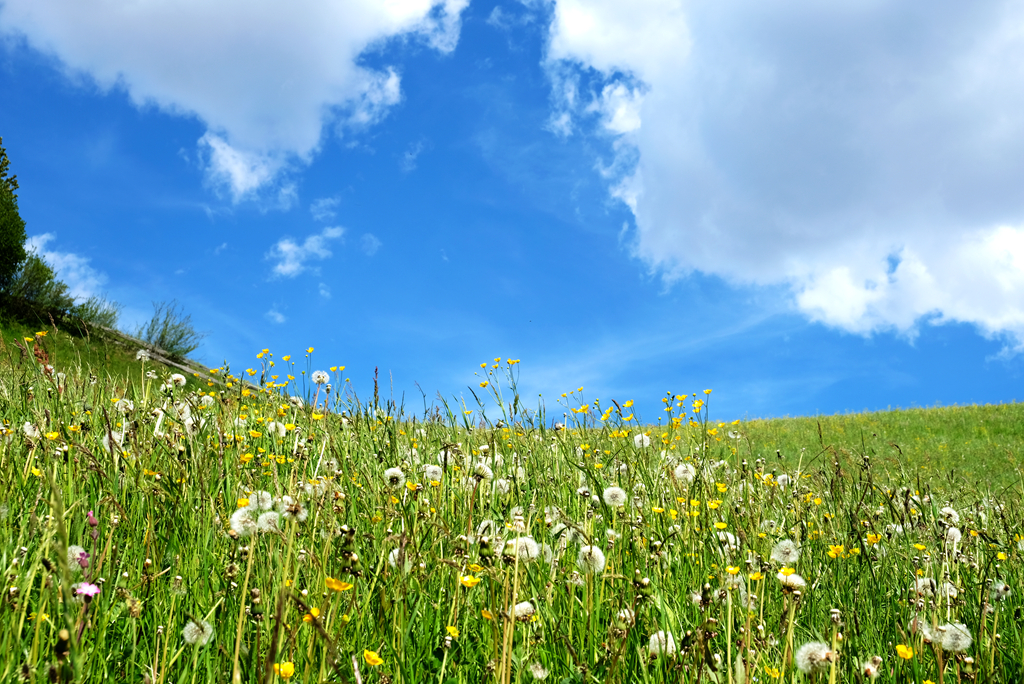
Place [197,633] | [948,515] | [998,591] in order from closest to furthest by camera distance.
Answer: [197,633] → [998,591] → [948,515]

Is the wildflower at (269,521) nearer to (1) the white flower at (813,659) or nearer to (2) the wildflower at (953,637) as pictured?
(1) the white flower at (813,659)

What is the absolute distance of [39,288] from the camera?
1005 inches

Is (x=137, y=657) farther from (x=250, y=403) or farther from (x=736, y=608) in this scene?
(x=250, y=403)

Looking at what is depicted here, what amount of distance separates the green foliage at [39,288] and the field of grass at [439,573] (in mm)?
25440

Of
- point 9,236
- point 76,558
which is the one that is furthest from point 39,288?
point 76,558

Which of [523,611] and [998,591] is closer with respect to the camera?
[523,611]

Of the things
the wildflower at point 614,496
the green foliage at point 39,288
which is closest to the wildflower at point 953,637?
the wildflower at point 614,496

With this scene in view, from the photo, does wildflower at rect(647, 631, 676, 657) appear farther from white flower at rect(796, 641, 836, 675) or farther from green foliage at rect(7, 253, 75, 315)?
green foliage at rect(7, 253, 75, 315)

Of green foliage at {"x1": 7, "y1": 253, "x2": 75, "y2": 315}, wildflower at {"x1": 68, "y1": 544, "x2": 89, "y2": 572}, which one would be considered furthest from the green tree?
wildflower at {"x1": 68, "y1": 544, "x2": 89, "y2": 572}

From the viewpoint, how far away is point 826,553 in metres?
3.70

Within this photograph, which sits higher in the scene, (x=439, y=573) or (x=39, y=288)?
(x=39, y=288)

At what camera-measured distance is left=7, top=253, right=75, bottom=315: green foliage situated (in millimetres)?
25156

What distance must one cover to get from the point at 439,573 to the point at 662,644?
1.00 metres

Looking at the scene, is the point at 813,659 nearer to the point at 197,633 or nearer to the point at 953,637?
the point at 953,637
